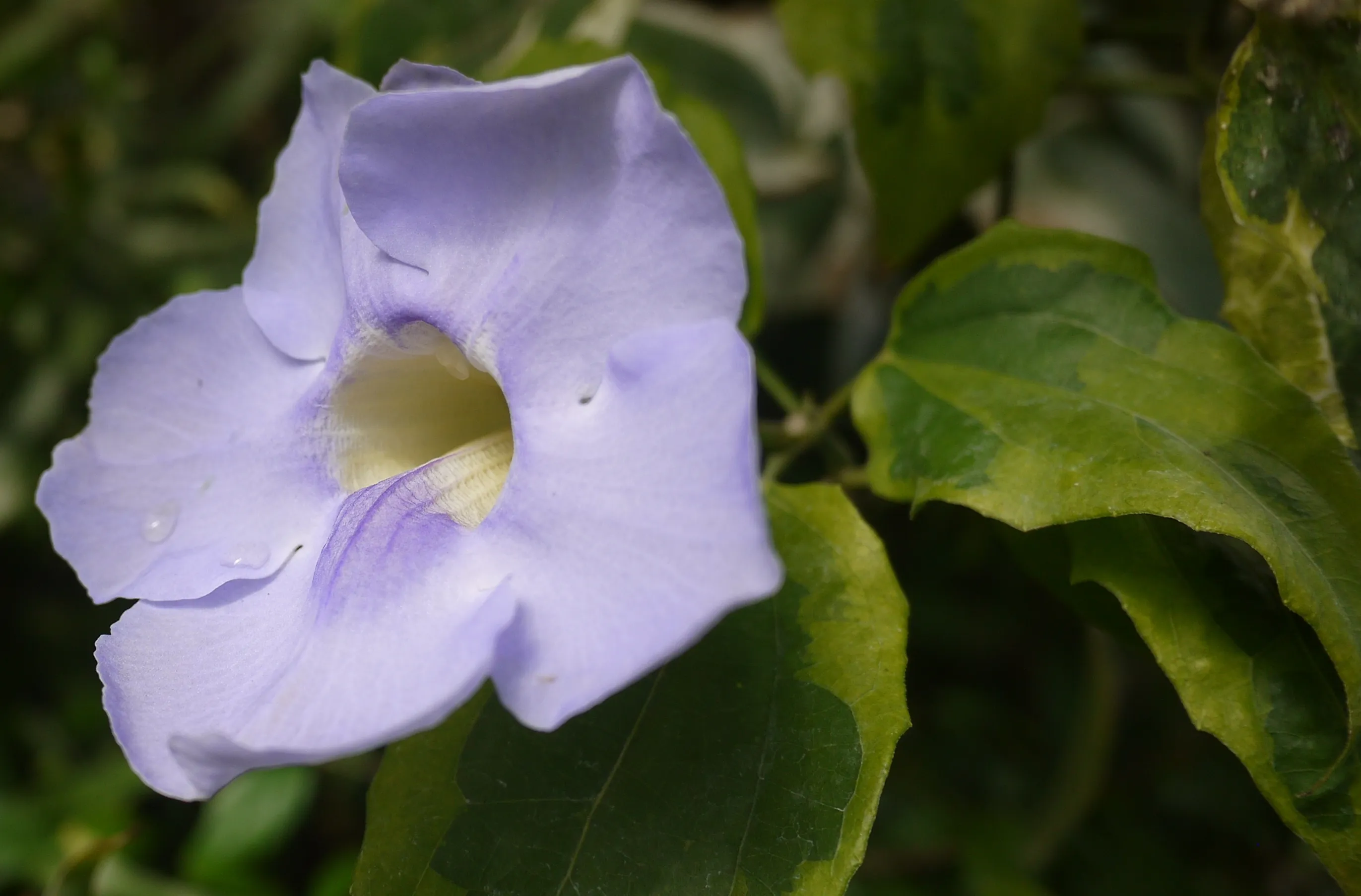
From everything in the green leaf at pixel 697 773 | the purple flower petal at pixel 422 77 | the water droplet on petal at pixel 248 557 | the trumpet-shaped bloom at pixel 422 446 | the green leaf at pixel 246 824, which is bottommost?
the green leaf at pixel 246 824

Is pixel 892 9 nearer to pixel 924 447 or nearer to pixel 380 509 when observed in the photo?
pixel 924 447

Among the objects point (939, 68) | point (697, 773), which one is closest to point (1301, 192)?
point (939, 68)

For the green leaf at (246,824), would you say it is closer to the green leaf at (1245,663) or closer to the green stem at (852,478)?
the green stem at (852,478)

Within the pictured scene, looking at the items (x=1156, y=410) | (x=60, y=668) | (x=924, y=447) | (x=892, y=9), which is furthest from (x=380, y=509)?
(x=60, y=668)

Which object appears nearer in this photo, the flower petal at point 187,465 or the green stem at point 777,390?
the flower petal at point 187,465

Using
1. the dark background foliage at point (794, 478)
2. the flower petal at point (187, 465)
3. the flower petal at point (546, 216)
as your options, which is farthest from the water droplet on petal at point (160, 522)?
the dark background foliage at point (794, 478)
